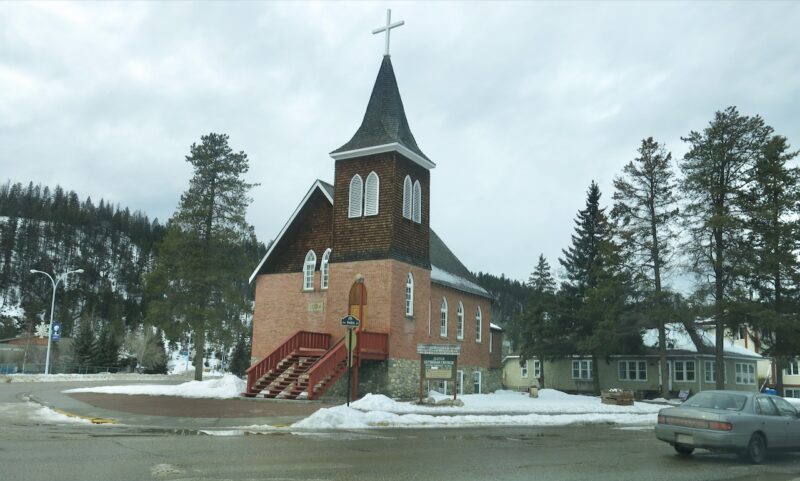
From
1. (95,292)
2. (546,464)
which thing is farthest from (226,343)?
(95,292)

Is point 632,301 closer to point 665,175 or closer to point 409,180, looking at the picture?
point 665,175

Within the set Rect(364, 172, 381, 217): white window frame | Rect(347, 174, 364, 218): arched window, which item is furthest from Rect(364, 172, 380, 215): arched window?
Rect(347, 174, 364, 218): arched window

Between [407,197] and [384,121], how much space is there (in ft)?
12.4

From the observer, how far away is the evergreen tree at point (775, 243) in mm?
33688

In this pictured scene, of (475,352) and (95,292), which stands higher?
(95,292)

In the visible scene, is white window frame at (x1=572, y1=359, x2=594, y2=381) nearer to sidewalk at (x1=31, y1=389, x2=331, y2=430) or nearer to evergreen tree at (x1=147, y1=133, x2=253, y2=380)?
evergreen tree at (x1=147, y1=133, x2=253, y2=380)

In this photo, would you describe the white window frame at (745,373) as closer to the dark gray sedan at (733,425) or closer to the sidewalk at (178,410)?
the sidewalk at (178,410)

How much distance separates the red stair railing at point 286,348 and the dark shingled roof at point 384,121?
8.41 meters

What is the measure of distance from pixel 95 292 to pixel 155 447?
152 meters

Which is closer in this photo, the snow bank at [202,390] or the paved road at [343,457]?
the paved road at [343,457]

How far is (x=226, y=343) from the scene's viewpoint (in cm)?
3859

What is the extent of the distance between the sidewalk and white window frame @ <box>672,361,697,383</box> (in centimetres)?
3488

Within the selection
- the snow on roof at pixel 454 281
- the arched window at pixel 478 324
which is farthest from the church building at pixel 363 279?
the arched window at pixel 478 324

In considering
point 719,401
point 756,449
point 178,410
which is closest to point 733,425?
point 756,449
